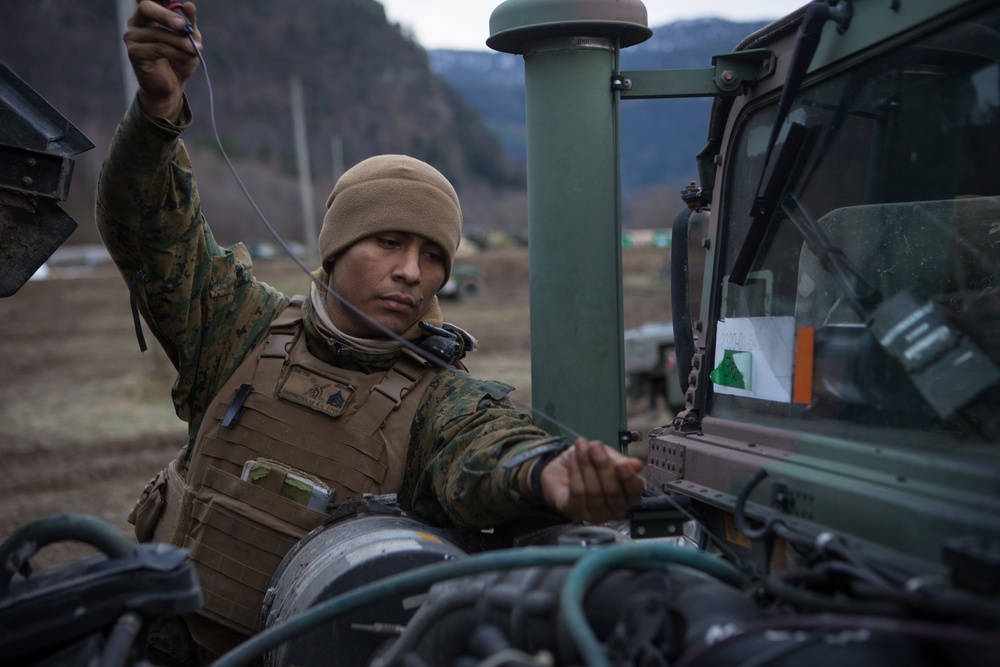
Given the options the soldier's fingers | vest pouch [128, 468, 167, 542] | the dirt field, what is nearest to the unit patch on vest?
vest pouch [128, 468, 167, 542]

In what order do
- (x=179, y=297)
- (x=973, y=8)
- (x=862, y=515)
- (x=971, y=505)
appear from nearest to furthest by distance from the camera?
(x=971, y=505), (x=862, y=515), (x=973, y=8), (x=179, y=297)

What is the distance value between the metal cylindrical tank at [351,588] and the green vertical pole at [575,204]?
3.67 feet

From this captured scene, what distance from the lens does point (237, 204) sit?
49.6 m

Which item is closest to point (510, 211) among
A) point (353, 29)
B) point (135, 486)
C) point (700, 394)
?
point (353, 29)

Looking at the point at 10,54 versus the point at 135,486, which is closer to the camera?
the point at 135,486

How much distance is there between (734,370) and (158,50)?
173 centimetres

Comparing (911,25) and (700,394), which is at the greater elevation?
(911,25)

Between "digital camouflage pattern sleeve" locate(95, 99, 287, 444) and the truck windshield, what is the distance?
59.7 inches

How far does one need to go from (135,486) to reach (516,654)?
7602mm

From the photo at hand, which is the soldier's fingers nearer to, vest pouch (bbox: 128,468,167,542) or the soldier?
the soldier

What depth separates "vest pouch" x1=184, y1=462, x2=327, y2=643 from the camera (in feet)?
8.96

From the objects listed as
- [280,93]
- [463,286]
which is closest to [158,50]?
[463,286]

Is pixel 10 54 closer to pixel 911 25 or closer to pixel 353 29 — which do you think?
pixel 353 29

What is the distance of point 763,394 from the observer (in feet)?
8.32
